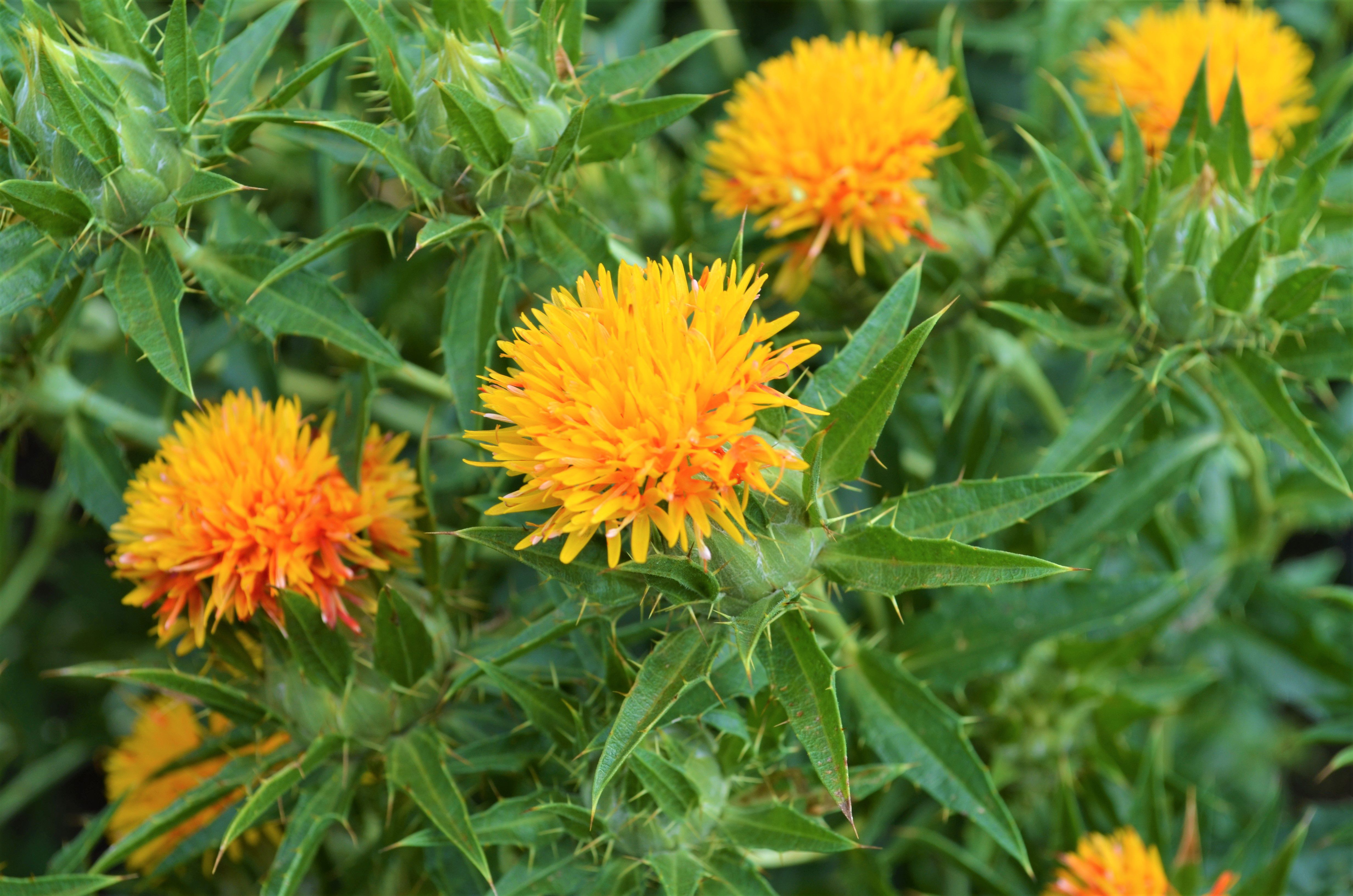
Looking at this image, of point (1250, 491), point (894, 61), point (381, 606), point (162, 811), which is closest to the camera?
point (381, 606)

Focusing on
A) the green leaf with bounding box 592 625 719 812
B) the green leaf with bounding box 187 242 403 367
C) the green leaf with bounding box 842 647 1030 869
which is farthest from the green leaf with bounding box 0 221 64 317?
the green leaf with bounding box 842 647 1030 869

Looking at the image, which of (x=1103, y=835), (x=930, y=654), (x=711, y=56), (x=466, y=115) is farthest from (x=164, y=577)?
(x=711, y=56)

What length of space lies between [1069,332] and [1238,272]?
0.99 feet

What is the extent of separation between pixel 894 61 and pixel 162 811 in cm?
202

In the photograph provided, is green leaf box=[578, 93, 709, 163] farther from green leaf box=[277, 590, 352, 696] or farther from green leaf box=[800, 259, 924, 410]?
green leaf box=[277, 590, 352, 696]

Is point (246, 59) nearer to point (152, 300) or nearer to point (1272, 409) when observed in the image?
point (152, 300)

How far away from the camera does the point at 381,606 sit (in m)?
1.72

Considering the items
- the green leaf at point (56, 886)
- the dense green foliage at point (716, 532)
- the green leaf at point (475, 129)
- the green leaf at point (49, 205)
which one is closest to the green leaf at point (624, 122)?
the dense green foliage at point (716, 532)

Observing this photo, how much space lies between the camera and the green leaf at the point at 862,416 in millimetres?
1389

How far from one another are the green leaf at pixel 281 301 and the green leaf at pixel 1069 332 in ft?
3.74

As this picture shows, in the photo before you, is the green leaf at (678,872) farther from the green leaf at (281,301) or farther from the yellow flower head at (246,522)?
the green leaf at (281,301)

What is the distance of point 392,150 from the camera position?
1682mm

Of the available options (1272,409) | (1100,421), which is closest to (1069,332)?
(1100,421)

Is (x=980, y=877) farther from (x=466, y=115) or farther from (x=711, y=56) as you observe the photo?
(x=711, y=56)
